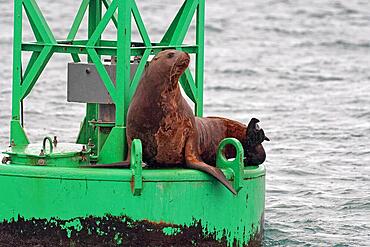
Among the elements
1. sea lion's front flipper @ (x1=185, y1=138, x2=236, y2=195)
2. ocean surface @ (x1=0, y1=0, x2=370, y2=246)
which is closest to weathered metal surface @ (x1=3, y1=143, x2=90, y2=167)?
sea lion's front flipper @ (x1=185, y1=138, x2=236, y2=195)

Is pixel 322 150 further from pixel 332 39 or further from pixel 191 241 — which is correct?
pixel 332 39

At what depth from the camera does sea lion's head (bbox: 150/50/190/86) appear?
11.2 meters

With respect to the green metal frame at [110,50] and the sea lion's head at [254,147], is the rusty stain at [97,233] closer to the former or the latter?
the green metal frame at [110,50]

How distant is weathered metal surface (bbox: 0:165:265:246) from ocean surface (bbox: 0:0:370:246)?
8.73 feet

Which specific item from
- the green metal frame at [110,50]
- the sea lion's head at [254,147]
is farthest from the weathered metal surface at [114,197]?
the sea lion's head at [254,147]

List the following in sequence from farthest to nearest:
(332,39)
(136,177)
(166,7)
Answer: (166,7) < (332,39) < (136,177)

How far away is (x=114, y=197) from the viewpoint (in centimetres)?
1088

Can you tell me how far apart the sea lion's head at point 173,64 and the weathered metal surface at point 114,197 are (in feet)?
2.80

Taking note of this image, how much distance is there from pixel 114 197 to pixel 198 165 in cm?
82

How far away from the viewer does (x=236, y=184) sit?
37.1ft

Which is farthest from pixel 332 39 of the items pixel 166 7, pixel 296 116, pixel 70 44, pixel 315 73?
pixel 70 44

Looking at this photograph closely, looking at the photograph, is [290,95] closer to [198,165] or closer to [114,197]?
[198,165]

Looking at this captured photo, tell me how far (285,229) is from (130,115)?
13.3 ft

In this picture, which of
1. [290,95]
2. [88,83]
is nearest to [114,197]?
[88,83]
